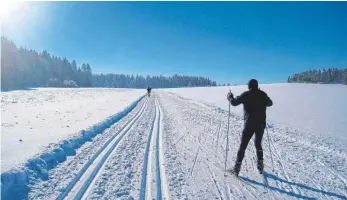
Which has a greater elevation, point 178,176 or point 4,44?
point 4,44

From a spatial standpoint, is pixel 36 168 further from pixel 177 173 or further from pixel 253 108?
pixel 253 108

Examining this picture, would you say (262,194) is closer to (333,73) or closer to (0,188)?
(0,188)

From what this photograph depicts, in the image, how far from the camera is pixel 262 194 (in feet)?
14.8

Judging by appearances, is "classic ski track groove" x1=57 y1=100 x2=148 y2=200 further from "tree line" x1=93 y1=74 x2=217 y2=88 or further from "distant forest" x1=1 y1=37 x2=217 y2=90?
"tree line" x1=93 y1=74 x2=217 y2=88

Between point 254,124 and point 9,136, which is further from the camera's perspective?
point 9,136

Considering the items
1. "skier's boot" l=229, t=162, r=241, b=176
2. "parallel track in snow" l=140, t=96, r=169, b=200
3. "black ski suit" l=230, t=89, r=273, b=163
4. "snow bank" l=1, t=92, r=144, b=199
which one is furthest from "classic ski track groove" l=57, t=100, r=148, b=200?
"black ski suit" l=230, t=89, r=273, b=163

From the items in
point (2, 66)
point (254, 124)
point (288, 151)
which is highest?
point (2, 66)

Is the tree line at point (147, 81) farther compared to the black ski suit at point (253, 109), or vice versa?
the tree line at point (147, 81)

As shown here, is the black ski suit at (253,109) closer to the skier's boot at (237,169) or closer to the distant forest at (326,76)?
the skier's boot at (237,169)

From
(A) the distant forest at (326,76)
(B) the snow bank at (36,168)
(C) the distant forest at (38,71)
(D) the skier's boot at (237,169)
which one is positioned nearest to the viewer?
(B) the snow bank at (36,168)

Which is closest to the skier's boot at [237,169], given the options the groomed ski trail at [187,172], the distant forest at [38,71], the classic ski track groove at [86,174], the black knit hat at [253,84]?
the groomed ski trail at [187,172]

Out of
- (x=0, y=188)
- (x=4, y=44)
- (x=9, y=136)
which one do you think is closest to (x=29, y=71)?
(x=4, y=44)

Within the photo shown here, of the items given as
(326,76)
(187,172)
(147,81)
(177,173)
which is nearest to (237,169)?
(187,172)

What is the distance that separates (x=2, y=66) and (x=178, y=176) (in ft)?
216
